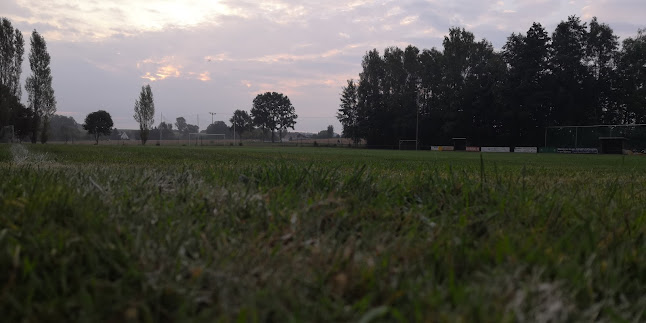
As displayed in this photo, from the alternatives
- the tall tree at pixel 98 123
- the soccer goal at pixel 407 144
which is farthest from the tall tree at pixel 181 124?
the soccer goal at pixel 407 144

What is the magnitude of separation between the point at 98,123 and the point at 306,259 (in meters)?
88.3

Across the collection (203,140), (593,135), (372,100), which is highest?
(372,100)

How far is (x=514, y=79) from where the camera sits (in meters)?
46.0

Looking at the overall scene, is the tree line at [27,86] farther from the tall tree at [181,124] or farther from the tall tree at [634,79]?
the tall tree at [181,124]

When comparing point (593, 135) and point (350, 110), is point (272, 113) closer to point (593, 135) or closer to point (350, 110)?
point (350, 110)

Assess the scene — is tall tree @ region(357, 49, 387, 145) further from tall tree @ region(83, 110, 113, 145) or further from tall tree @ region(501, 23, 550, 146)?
tall tree @ region(83, 110, 113, 145)

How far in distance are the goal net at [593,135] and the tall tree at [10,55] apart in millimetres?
53998

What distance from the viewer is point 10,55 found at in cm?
4600

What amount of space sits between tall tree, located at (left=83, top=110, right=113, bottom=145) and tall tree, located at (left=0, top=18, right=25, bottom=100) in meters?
32.9

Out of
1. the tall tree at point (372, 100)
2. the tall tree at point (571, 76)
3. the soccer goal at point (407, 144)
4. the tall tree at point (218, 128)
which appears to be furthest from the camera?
the tall tree at point (218, 128)

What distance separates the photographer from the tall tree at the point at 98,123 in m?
79.6

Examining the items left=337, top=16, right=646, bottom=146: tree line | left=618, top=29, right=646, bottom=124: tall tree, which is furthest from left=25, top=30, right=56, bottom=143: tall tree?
left=618, top=29, right=646, bottom=124: tall tree

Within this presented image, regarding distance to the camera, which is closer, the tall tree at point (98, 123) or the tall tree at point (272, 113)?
the tall tree at point (98, 123)

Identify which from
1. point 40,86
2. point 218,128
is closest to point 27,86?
point 40,86
